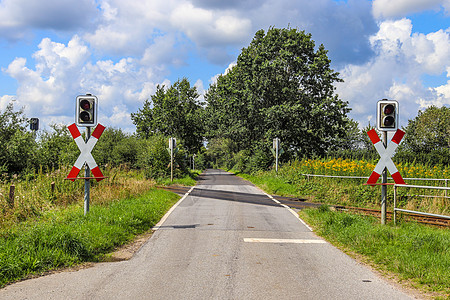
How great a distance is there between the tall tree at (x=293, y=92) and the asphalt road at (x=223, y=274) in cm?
2864

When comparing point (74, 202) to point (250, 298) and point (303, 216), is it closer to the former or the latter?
point (303, 216)

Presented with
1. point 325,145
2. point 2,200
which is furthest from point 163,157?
point 2,200

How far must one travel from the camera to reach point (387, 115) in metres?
9.48

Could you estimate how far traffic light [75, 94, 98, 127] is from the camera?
30.1 ft

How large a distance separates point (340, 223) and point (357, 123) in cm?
6597

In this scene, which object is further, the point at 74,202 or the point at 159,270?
the point at 74,202

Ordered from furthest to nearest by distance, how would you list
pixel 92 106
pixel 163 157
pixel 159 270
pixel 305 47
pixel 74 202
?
pixel 305 47 → pixel 163 157 → pixel 74 202 → pixel 92 106 → pixel 159 270

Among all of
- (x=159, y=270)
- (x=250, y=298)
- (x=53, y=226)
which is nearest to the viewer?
(x=250, y=298)

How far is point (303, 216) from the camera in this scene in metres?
12.5

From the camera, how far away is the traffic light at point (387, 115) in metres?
9.45

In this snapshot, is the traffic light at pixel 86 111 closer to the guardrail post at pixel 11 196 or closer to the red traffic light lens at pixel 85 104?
the red traffic light lens at pixel 85 104

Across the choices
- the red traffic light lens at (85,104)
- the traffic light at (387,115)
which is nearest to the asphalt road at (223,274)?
the traffic light at (387,115)

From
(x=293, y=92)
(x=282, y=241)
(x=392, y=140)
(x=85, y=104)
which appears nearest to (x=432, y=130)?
(x=293, y=92)

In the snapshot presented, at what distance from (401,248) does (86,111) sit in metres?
7.16
